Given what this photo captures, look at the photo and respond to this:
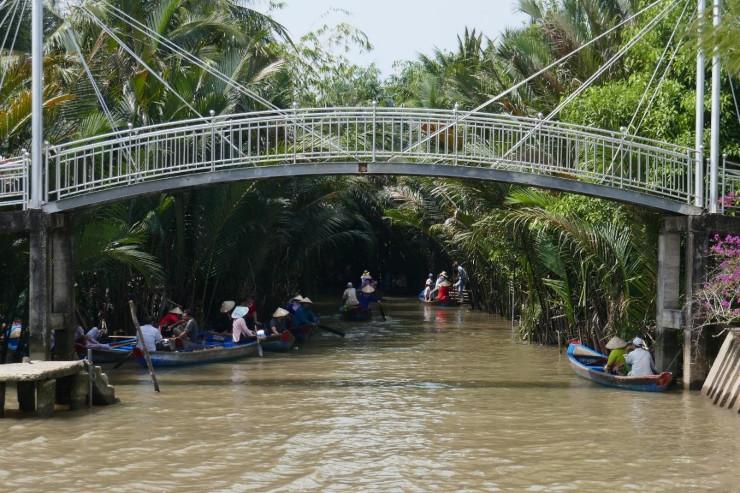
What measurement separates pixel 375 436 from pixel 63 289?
6.85 meters

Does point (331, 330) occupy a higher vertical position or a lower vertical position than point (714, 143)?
lower

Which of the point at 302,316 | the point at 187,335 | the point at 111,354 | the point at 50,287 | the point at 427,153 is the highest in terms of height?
the point at 427,153

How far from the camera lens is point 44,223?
59.1ft

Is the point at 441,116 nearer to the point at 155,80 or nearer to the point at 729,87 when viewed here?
the point at 729,87

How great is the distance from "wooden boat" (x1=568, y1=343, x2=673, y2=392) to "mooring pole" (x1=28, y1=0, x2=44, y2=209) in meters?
9.62

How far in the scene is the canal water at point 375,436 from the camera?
12.2 metres

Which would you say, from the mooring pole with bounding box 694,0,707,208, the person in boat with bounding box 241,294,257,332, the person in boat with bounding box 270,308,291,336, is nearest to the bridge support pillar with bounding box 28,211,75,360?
the person in boat with bounding box 241,294,257,332

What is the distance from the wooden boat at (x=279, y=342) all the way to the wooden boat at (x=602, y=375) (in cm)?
695

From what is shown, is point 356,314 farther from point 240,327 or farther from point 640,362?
point 640,362

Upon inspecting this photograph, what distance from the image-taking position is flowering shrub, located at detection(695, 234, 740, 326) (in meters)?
16.7

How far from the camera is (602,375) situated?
18.6 m

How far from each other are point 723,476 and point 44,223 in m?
Result: 11.2

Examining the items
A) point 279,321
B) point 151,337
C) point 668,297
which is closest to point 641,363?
point 668,297

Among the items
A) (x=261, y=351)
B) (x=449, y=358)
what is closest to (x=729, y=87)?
(x=449, y=358)
